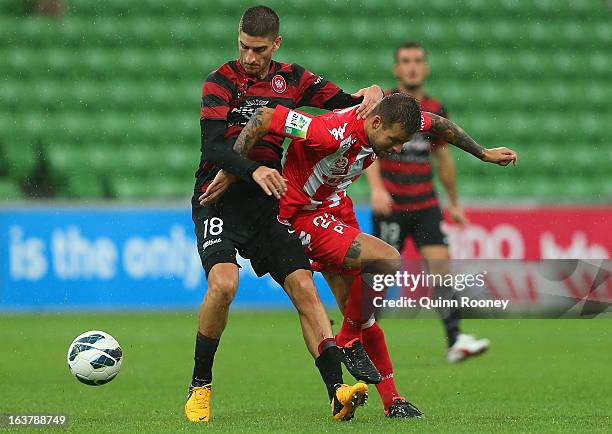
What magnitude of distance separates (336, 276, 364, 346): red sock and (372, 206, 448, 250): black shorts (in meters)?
2.92

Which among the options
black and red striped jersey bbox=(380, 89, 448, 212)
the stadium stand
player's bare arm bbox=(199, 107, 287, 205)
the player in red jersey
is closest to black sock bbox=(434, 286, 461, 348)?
black and red striped jersey bbox=(380, 89, 448, 212)

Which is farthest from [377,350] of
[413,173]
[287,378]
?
[413,173]

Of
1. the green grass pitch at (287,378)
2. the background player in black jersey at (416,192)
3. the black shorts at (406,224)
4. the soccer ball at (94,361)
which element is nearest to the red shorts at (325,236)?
the green grass pitch at (287,378)

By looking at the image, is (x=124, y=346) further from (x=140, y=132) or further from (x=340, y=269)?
(x=140, y=132)

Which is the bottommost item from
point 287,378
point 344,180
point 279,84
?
point 287,378

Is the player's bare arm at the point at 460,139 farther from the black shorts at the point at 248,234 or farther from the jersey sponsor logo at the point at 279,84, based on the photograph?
the black shorts at the point at 248,234

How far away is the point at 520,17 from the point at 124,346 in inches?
353

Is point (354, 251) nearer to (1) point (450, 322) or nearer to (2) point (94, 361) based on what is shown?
(2) point (94, 361)

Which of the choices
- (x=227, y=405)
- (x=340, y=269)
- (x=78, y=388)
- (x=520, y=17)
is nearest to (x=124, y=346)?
(x=78, y=388)

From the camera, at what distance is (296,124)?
18.2 feet

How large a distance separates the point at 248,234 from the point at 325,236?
1.28 feet

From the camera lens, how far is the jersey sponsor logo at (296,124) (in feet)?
18.2

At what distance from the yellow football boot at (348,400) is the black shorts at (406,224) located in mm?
3584

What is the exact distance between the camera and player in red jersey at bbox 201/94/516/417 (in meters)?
5.55
